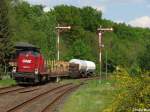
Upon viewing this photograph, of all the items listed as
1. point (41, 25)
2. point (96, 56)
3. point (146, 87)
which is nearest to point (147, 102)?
point (146, 87)

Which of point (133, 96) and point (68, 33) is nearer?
point (133, 96)

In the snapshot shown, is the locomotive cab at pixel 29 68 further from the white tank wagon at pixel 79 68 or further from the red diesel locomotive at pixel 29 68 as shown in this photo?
the white tank wagon at pixel 79 68

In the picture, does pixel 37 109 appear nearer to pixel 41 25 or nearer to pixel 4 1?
pixel 4 1

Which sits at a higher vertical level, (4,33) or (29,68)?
(4,33)

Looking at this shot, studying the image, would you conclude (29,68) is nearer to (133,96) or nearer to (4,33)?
(4,33)

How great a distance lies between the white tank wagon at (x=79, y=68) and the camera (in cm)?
7291

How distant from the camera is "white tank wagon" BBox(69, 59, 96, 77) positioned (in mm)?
72906

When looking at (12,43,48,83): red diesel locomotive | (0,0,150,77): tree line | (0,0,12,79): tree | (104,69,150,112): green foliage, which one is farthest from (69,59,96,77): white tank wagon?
(104,69,150,112): green foliage

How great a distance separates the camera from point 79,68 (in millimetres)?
75125

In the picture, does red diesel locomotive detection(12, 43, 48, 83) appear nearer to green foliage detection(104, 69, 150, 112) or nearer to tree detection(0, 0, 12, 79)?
tree detection(0, 0, 12, 79)

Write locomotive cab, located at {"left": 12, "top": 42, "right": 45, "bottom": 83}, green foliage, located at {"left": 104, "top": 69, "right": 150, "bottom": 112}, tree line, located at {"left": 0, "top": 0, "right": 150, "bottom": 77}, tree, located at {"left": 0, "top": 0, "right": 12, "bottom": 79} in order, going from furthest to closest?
tree line, located at {"left": 0, "top": 0, "right": 150, "bottom": 77} → tree, located at {"left": 0, "top": 0, "right": 12, "bottom": 79} → locomotive cab, located at {"left": 12, "top": 42, "right": 45, "bottom": 83} → green foliage, located at {"left": 104, "top": 69, "right": 150, "bottom": 112}

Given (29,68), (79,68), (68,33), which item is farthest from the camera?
(68,33)

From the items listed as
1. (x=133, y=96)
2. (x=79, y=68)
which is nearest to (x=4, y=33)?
(x=79, y=68)

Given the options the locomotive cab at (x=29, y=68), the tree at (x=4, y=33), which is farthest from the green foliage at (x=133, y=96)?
the tree at (x=4, y=33)
